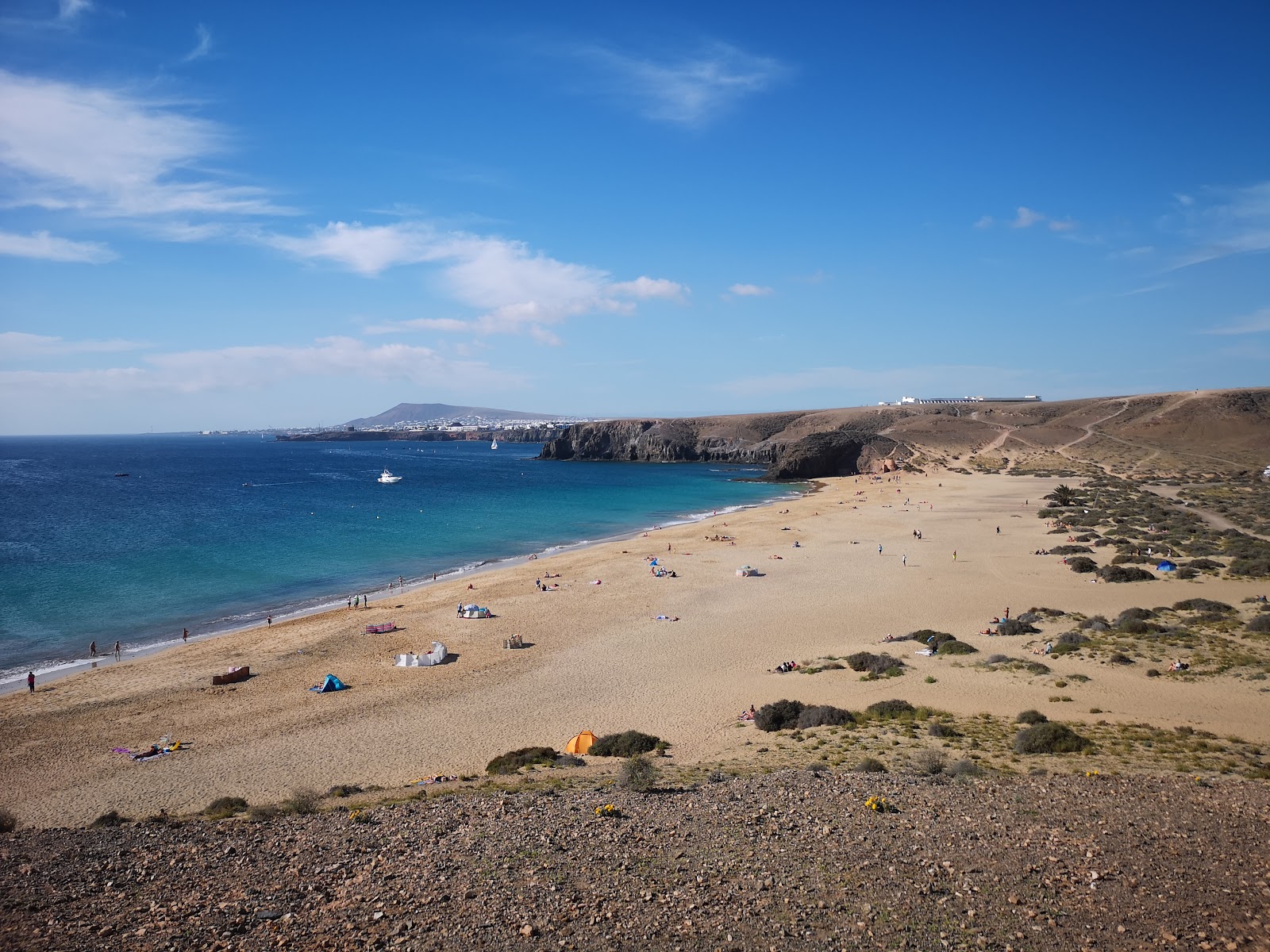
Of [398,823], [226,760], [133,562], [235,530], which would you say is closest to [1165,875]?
[398,823]

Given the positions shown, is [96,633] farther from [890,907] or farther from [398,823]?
[890,907]

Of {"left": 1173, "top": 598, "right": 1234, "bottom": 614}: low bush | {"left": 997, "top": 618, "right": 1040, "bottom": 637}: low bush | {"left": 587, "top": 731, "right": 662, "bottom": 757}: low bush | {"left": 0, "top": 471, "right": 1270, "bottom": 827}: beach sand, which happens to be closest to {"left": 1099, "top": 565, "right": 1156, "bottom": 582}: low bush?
{"left": 0, "top": 471, "right": 1270, "bottom": 827}: beach sand

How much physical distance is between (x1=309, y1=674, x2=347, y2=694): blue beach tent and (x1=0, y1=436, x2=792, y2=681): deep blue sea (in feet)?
36.9

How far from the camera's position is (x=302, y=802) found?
46.8ft

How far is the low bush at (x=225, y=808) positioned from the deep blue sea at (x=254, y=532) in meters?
17.6

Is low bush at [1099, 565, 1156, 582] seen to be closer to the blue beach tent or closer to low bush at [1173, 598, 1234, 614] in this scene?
low bush at [1173, 598, 1234, 614]

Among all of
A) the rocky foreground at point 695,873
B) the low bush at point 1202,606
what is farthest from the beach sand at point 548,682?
the rocky foreground at point 695,873

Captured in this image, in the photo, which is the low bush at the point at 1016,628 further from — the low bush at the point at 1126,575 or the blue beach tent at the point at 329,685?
the blue beach tent at the point at 329,685

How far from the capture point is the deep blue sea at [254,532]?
34156 mm

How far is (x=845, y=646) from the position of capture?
1054 inches

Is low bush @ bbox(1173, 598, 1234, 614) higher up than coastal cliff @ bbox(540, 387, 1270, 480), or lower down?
lower down

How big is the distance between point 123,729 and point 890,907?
71.7ft

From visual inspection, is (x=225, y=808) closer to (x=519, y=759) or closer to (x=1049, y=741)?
(x=519, y=759)

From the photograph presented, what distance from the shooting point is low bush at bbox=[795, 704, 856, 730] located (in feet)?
61.9
